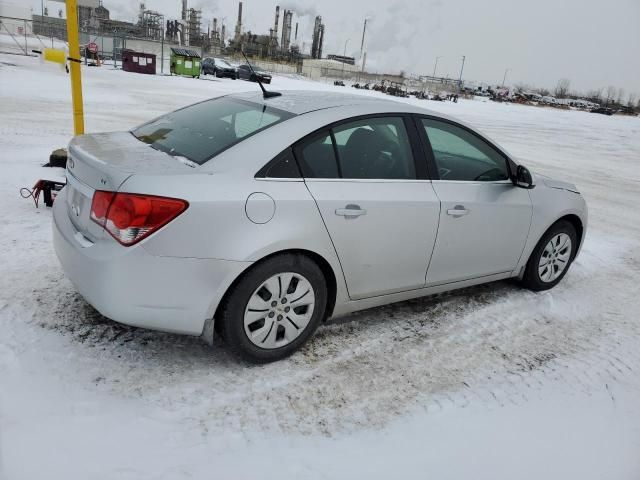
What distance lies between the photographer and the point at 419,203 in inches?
135

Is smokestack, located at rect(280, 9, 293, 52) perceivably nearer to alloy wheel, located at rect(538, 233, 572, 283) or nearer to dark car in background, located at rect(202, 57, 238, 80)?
dark car in background, located at rect(202, 57, 238, 80)

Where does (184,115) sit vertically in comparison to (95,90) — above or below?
above

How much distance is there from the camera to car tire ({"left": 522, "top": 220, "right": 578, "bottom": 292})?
444cm

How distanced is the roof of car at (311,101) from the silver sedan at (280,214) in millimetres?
14

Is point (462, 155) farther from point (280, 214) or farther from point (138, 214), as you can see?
point (138, 214)

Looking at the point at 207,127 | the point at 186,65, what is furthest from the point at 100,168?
the point at 186,65

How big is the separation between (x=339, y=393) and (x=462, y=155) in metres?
2.02

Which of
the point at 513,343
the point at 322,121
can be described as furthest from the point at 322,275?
the point at 513,343

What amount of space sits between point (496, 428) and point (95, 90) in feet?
62.2

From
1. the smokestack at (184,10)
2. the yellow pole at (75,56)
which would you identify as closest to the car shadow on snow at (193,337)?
the yellow pole at (75,56)

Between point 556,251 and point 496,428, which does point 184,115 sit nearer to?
point 496,428

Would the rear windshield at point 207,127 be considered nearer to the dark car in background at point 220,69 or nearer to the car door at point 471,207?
the car door at point 471,207

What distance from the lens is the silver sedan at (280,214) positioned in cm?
265

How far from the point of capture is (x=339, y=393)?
115 inches
